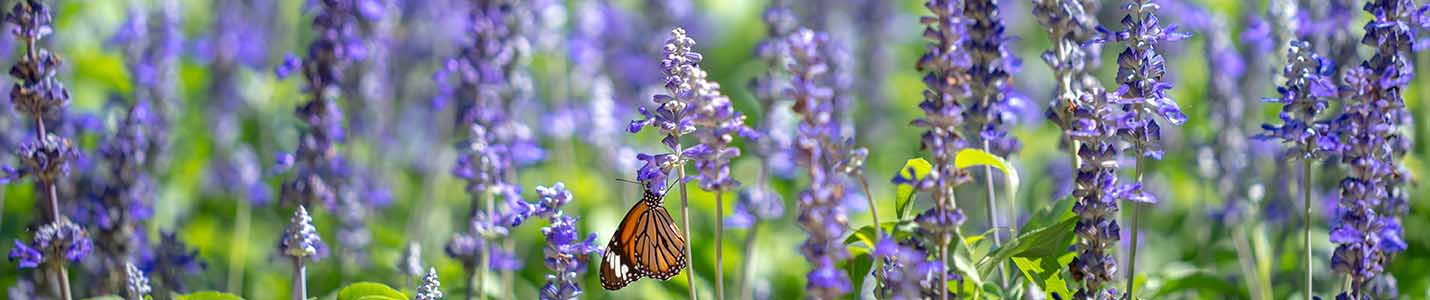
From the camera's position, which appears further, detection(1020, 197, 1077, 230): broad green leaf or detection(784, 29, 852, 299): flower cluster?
detection(1020, 197, 1077, 230): broad green leaf

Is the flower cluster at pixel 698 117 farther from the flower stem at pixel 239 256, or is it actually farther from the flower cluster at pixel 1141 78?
the flower stem at pixel 239 256

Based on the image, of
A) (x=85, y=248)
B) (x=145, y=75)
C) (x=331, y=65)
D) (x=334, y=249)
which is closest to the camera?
(x=85, y=248)

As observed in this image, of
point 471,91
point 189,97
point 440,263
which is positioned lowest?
point 440,263

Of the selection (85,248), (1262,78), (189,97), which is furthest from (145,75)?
(1262,78)

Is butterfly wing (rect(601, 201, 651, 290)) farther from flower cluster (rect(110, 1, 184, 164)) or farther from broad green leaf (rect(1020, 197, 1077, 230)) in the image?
flower cluster (rect(110, 1, 184, 164))

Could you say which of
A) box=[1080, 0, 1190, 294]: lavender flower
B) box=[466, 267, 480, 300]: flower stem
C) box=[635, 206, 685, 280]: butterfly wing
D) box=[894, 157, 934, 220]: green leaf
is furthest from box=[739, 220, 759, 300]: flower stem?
box=[1080, 0, 1190, 294]: lavender flower

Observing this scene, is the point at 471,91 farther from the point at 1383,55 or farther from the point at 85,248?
the point at 1383,55
